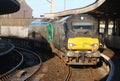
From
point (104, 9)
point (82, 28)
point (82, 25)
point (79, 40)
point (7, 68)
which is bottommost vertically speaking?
point (7, 68)

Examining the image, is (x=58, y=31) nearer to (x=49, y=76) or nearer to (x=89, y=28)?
(x=89, y=28)

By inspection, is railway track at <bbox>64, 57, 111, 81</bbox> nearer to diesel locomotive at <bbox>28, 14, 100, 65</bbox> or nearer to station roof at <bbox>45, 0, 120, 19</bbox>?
diesel locomotive at <bbox>28, 14, 100, 65</bbox>

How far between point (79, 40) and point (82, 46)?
340 mm

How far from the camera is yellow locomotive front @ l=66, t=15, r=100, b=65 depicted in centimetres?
1728

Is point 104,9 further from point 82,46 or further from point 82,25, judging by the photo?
point 82,46

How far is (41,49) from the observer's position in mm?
29578

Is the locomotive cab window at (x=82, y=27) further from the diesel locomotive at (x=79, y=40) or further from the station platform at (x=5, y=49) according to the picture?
the station platform at (x=5, y=49)

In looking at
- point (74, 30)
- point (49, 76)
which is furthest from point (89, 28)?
point (49, 76)

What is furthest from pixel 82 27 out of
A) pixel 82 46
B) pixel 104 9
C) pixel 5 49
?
pixel 5 49

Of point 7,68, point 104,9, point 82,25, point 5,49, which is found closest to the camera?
point 82,25

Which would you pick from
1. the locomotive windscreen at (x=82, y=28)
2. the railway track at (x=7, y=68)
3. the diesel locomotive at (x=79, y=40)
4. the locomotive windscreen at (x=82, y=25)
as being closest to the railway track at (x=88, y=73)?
the diesel locomotive at (x=79, y=40)

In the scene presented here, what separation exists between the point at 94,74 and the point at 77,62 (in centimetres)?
129

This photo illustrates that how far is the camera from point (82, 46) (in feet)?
56.9

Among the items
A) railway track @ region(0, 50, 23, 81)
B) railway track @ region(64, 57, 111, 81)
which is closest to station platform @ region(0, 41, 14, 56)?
railway track @ region(0, 50, 23, 81)
